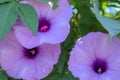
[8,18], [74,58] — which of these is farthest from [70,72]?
[8,18]

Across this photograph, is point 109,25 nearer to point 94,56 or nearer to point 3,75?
point 94,56

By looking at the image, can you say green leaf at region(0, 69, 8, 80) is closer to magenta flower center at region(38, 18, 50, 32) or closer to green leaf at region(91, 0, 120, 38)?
magenta flower center at region(38, 18, 50, 32)

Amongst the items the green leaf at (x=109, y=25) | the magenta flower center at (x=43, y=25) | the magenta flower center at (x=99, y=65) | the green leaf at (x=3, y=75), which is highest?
the green leaf at (x=109, y=25)

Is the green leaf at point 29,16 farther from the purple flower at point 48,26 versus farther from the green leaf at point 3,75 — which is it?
the green leaf at point 3,75

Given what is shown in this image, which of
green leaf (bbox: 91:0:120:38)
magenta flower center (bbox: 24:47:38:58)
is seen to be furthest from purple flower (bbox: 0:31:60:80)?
green leaf (bbox: 91:0:120:38)

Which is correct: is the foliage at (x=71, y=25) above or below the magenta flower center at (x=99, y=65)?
above

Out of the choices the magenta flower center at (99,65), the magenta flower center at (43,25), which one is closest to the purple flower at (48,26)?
the magenta flower center at (43,25)

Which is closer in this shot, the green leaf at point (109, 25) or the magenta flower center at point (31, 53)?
the green leaf at point (109, 25)
